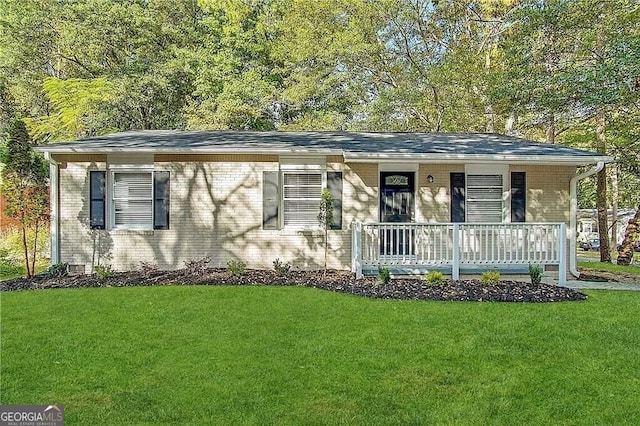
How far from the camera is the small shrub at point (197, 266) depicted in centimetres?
959

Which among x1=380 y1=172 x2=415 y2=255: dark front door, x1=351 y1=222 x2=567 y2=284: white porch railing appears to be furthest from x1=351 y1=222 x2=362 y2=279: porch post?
x1=380 y1=172 x2=415 y2=255: dark front door

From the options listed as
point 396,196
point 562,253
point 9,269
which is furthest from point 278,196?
point 9,269

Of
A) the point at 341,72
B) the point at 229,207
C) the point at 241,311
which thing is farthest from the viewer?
the point at 341,72

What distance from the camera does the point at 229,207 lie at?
1016 centimetres

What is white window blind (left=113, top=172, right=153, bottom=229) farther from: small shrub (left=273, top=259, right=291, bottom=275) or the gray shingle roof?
small shrub (left=273, top=259, right=291, bottom=275)

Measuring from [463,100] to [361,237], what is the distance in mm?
11411

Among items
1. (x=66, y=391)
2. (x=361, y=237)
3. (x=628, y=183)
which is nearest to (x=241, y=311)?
(x=66, y=391)

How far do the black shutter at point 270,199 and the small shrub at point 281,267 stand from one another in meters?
0.77

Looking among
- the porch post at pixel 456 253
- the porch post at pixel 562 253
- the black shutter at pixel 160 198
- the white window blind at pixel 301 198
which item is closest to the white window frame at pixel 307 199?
the white window blind at pixel 301 198

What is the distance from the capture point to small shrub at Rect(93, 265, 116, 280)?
9070mm

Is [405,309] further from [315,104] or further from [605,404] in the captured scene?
[315,104]

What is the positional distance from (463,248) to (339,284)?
263cm

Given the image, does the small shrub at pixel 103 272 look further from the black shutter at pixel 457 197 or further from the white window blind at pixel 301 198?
the black shutter at pixel 457 197

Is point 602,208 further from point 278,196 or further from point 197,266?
point 197,266
